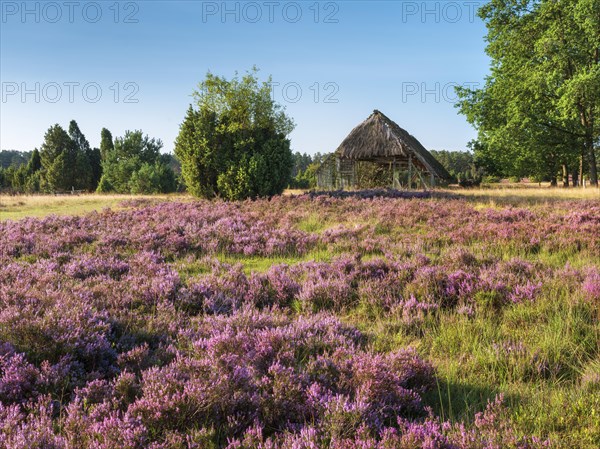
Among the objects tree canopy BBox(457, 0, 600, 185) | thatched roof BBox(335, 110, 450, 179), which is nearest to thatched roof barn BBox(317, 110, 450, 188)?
thatched roof BBox(335, 110, 450, 179)

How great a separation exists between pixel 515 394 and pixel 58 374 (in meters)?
3.67

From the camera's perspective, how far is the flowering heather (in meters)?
2.53

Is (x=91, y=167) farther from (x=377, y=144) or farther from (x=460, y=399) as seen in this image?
(x=460, y=399)

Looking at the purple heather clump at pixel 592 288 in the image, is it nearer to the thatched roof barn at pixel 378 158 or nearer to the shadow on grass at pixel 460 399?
the shadow on grass at pixel 460 399

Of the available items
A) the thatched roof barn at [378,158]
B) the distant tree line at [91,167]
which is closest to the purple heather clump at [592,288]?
the thatched roof barn at [378,158]

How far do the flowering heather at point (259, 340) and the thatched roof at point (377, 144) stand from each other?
23.0 meters

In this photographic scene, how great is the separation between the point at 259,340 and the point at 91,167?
74.6 m

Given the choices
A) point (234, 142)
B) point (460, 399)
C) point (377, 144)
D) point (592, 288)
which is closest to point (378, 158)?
point (377, 144)

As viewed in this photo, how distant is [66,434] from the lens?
8.21 feet

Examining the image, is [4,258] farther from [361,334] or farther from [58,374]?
[361,334]

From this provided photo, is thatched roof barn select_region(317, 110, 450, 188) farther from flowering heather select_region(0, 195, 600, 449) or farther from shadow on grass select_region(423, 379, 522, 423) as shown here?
shadow on grass select_region(423, 379, 522, 423)

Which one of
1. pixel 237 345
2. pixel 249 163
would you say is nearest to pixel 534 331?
pixel 237 345

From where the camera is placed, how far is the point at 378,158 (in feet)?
111

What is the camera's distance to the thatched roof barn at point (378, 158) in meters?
31.3
